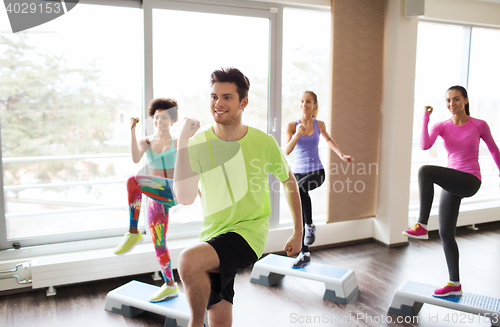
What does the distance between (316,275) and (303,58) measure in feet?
7.45

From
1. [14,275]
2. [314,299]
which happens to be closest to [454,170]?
[314,299]

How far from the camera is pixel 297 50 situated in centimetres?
415

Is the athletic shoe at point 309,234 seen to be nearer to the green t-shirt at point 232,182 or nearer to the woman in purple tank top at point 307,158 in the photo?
the woman in purple tank top at point 307,158

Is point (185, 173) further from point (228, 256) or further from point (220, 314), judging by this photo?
point (220, 314)

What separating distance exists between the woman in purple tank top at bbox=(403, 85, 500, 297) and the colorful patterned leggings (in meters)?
1.61

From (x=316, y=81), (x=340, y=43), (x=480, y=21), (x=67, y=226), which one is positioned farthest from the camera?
(x=480, y=21)

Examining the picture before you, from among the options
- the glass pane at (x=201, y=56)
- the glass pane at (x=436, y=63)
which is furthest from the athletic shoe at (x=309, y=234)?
the glass pane at (x=436, y=63)

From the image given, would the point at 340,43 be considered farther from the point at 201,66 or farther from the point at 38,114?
the point at 38,114

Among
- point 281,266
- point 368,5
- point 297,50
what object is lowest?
point 281,266

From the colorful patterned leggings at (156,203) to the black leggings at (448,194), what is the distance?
1642 millimetres

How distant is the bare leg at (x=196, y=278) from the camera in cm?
159

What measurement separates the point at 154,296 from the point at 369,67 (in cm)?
309

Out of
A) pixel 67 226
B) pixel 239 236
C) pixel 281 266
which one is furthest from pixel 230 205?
pixel 67 226

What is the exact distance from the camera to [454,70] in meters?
5.16
